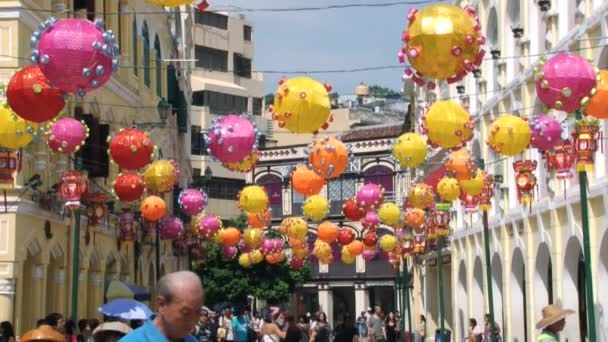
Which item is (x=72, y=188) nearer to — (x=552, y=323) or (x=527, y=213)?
(x=552, y=323)

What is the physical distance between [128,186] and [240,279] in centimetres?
3241

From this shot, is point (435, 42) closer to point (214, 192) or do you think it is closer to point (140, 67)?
point (140, 67)

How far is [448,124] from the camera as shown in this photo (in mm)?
19422

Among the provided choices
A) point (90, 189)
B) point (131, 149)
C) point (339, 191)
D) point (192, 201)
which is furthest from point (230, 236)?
point (339, 191)

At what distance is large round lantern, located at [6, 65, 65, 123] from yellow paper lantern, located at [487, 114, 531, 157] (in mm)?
7733

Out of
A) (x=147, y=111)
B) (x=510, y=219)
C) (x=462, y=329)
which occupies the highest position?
(x=147, y=111)

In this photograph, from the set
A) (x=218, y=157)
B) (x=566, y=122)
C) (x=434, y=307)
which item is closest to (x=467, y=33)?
(x=218, y=157)

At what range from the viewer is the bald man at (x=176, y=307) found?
571 centimetres

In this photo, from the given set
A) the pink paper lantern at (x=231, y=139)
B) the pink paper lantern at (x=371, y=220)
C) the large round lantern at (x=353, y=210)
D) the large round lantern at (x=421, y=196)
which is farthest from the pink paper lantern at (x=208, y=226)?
the pink paper lantern at (x=231, y=139)

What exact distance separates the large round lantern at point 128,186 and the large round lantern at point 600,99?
10.6 meters

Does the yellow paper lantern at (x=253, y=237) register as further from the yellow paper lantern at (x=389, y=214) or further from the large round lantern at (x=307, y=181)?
the large round lantern at (x=307, y=181)

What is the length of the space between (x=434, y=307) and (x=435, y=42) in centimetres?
3655

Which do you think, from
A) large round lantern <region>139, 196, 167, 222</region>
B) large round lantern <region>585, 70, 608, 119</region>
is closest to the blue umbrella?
large round lantern <region>585, 70, 608, 119</region>

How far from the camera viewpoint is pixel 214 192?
6594cm
